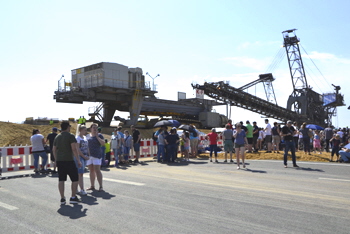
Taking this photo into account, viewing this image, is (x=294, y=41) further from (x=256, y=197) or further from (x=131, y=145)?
(x=256, y=197)

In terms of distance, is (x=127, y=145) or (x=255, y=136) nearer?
(x=127, y=145)

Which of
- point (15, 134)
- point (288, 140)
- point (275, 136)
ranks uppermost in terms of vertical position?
point (15, 134)

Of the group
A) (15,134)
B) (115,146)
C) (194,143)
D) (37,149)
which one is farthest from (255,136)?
(15,134)

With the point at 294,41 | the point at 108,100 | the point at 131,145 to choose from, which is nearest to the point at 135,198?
the point at 131,145

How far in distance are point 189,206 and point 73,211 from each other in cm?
240

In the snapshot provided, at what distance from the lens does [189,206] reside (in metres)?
6.40

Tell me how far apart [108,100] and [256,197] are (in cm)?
3426

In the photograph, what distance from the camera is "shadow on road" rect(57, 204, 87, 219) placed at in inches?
235

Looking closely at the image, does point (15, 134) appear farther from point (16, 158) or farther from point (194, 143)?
point (194, 143)

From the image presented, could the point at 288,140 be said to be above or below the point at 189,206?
above

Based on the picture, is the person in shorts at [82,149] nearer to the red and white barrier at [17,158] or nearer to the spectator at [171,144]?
the red and white barrier at [17,158]

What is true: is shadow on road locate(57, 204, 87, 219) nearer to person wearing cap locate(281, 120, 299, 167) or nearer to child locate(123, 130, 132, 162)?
child locate(123, 130, 132, 162)

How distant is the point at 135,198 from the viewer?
23.9 feet

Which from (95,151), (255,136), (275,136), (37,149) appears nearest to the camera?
(95,151)
